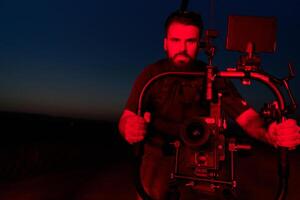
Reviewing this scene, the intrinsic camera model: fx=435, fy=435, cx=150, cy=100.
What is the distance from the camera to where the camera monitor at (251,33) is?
256cm

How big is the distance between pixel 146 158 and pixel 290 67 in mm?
1280

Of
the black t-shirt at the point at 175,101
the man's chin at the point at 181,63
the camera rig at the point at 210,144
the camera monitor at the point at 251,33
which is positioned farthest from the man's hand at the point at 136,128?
the camera monitor at the point at 251,33

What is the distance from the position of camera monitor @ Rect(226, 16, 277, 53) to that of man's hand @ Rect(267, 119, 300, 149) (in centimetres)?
54

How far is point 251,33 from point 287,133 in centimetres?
68

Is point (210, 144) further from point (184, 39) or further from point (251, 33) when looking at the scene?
point (184, 39)

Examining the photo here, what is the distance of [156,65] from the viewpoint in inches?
139

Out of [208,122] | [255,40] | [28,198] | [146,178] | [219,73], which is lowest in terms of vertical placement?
[28,198]

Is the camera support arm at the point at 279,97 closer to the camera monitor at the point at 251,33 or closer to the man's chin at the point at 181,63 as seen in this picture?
the camera monitor at the point at 251,33

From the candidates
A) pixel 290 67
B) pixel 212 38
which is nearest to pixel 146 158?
pixel 212 38

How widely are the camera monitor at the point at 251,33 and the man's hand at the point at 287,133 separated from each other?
0.54m

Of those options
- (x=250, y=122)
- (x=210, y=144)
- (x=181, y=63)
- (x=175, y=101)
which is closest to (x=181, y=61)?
(x=181, y=63)

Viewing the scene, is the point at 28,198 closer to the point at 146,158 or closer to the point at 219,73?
the point at 146,158

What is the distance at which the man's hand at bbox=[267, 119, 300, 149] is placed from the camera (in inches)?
88.0

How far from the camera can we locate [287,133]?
2244mm
